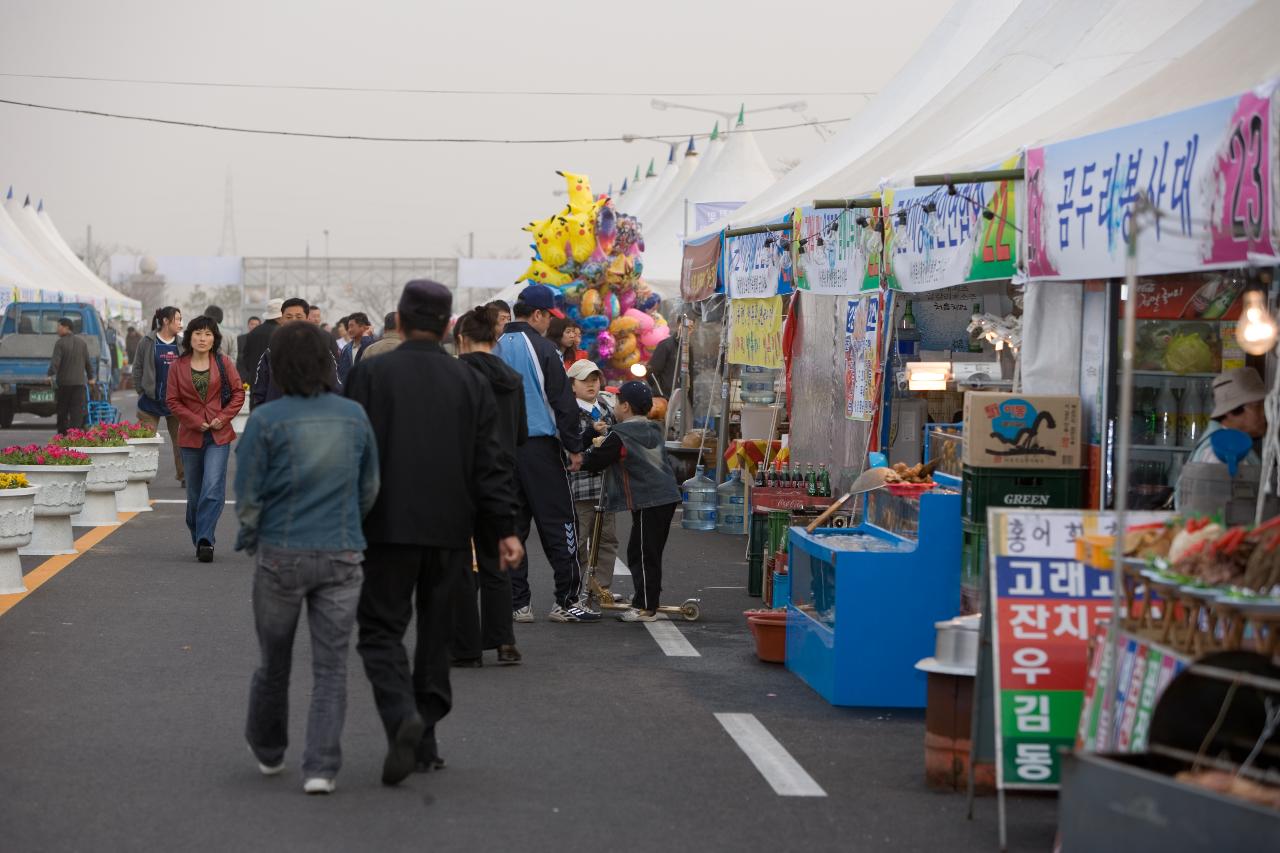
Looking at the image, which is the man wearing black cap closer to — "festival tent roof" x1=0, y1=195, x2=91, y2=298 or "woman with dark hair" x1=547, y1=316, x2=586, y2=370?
"woman with dark hair" x1=547, y1=316, x2=586, y2=370

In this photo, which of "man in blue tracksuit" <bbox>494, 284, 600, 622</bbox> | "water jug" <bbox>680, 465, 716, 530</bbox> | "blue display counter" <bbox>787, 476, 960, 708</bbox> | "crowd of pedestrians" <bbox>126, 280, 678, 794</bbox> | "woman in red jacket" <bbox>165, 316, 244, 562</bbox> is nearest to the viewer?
"crowd of pedestrians" <bbox>126, 280, 678, 794</bbox>

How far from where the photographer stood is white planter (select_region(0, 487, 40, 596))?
1081cm

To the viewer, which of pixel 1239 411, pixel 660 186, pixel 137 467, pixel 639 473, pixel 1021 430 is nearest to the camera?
pixel 1239 411

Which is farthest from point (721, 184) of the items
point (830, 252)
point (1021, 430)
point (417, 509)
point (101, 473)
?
point (417, 509)

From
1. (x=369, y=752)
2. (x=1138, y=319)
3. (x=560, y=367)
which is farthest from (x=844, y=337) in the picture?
(x=369, y=752)

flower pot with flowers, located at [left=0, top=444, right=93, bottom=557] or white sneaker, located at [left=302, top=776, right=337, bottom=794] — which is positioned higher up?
flower pot with flowers, located at [left=0, top=444, right=93, bottom=557]

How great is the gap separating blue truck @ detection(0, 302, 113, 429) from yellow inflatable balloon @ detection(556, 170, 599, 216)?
36.2 ft

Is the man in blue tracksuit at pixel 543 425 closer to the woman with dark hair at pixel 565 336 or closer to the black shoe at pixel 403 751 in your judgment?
the woman with dark hair at pixel 565 336

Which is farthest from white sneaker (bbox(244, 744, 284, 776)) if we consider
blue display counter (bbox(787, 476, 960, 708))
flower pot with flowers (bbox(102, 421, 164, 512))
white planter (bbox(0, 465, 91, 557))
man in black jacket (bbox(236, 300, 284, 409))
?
flower pot with flowers (bbox(102, 421, 164, 512))

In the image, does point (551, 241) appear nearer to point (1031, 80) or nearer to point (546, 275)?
point (546, 275)

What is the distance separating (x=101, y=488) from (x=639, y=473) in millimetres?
7145

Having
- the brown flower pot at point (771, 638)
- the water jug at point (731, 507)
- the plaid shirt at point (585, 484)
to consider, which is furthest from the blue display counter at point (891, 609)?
the water jug at point (731, 507)

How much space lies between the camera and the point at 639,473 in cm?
1056

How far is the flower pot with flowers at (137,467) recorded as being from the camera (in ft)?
A: 55.1
